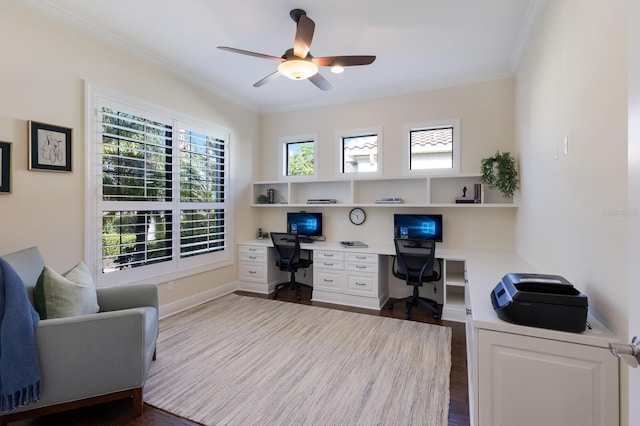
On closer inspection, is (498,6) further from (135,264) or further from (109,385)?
(135,264)

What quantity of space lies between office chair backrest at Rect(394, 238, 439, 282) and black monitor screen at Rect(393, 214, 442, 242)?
0.52 m

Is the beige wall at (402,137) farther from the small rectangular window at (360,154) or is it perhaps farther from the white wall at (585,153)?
the white wall at (585,153)

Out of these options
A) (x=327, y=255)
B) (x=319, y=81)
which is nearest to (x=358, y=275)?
(x=327, y=255)

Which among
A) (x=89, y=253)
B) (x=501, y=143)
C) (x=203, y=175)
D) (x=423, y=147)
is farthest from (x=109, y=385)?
(x=501, y=143)

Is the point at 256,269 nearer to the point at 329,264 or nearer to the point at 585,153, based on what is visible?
the point at 329,264

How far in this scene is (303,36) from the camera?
2361 millimetres

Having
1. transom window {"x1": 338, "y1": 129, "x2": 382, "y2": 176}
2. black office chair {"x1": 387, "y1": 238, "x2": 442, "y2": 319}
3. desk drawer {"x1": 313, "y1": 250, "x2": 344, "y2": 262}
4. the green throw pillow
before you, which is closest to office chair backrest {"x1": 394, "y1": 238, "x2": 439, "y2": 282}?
black office chair {"x1": 387, "y1": 238, "x2": 442, "y2": 319}

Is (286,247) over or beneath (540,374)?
over

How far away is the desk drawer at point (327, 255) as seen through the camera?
4066mm

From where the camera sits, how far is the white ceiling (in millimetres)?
2486

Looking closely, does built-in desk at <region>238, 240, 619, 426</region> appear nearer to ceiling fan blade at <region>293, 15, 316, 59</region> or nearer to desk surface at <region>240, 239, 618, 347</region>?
desk surface at <region>240, 239, 618, 347</region>

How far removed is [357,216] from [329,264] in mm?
884

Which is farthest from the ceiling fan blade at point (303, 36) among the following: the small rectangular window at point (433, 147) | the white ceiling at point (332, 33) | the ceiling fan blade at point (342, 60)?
the small rectangular window at point (433, 147)

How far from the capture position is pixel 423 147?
4195 millimetres
